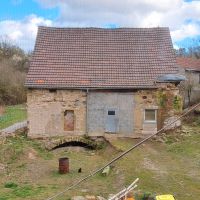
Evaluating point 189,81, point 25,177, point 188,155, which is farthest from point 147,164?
point 189,81

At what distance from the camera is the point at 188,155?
23031mm

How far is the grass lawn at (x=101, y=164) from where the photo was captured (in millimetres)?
17219

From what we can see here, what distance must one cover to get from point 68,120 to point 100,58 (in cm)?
462

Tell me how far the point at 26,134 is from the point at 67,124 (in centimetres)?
267

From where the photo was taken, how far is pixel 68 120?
27.8 meters

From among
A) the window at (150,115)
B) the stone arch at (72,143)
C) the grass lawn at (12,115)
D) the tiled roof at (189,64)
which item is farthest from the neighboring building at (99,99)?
the tiled roof at (189,64)

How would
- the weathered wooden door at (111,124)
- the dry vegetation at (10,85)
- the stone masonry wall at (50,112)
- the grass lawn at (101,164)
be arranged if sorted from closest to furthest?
1. the grass lawn at (101,164)
2. the stone masonry wall at (50,112)
3. the weathered wooden door at (111,124)
4. the dry vegetation at (10,85)

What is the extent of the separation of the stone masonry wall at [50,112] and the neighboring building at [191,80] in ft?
63.5

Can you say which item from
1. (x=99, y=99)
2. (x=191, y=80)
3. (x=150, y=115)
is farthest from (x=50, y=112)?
(x=191, y=80)

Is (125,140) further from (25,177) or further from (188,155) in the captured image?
(25,177)

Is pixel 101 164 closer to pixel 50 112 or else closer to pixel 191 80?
pixel 50 112

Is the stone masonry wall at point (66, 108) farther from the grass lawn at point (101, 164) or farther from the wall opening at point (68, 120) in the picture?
the grass lawn at point (101, 164)

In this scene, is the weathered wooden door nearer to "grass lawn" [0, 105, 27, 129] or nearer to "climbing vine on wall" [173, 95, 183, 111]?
"climbing vine on wall" [173, 95, 183, 111]

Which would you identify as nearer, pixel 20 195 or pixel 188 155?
pixel 20 195
